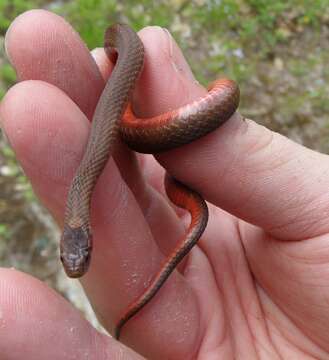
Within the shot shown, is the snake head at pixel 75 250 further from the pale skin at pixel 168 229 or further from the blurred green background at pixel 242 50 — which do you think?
the blurred green background at pixel 242 50

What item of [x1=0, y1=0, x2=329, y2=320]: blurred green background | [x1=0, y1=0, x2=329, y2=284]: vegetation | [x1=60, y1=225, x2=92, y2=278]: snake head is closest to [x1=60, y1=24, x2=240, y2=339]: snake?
[x1=60, y1=225, x2=92, y2=278]: snake head

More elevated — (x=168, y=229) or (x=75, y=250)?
(x=75, y=250)

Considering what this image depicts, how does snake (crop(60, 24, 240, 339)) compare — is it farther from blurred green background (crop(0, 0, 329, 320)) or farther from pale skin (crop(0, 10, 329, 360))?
blurred green background (crop(0, 0, 329, 320))

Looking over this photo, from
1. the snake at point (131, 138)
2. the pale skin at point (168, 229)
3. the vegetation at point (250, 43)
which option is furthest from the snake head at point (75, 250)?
the vegetation at point (250, 43)

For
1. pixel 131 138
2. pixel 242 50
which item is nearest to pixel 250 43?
pixel 242 50

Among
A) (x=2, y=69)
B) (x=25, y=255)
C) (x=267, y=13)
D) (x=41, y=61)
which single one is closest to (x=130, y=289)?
(x=41, y=61)

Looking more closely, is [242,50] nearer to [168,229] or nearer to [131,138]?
[168,229]
